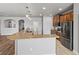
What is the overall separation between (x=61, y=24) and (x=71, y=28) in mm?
814

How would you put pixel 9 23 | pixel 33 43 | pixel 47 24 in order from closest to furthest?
pixel 33 43
pixel 9 23
pixel 47 24

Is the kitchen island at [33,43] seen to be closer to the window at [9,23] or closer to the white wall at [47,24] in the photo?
the window at [9,23]

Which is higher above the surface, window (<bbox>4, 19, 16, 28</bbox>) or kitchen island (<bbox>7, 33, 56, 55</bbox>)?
window (<bbox>4, 19, 16, 28</bbox>)

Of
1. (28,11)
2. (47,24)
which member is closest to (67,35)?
(47,24)

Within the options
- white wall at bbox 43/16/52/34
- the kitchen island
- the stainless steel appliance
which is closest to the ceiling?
white wall at bbox 43/16/52/34

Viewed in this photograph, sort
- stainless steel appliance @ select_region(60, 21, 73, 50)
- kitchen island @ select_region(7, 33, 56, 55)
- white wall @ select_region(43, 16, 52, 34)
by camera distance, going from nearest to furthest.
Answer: kitchen island @ select_region(7, 33, 56, 55) < white wall @ select_region(43, 16, 52, 34) < stainless steel appliance @ select_region(60, 21, 73, 50)

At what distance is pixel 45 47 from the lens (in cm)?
317

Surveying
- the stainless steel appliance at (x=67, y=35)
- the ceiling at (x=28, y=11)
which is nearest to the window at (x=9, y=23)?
the ceiling at (x=28, y=11)

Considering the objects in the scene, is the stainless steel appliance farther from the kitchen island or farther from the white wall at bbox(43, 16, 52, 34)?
the kitchen island

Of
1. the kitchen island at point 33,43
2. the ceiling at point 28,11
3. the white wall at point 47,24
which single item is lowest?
the kitchen island at point 33,43

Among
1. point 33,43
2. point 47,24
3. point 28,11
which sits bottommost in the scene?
point 33,43

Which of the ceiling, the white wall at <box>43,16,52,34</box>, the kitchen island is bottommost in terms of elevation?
the kitchen island

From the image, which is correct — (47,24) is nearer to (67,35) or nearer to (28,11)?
(28,11)
